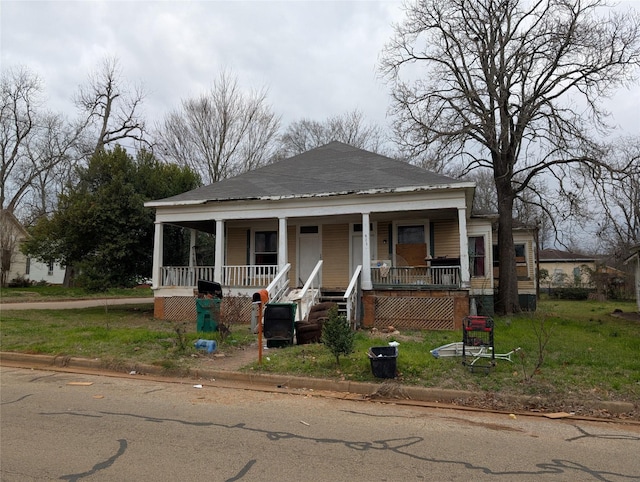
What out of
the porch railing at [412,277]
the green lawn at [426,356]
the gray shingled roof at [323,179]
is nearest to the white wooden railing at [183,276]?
the gray shingled roof at [323,179]

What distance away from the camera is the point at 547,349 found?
963 cm

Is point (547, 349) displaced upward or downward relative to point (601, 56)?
downward

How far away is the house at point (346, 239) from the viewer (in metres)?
13.7

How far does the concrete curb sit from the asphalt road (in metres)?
0.40

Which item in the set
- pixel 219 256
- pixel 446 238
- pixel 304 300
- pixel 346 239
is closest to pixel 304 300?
pixel 304 300

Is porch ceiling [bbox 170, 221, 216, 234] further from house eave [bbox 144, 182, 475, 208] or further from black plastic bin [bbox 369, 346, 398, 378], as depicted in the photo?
black plastic bin [bbox 369, 346, 398, 378]

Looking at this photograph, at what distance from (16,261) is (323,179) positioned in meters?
37.0

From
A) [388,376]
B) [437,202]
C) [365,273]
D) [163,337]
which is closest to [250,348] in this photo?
[163,337]

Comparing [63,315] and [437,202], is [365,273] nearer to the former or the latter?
[437,202]

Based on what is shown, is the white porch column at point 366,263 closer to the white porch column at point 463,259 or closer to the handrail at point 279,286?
the handrail at point 279,286

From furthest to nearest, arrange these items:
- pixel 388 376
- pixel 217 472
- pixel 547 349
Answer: pixel 547 349 < pixel 388 376 < pixel 217 472

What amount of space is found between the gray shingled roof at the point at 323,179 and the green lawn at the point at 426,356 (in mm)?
4645

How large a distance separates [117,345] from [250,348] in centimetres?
282

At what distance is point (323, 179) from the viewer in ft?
53.2
